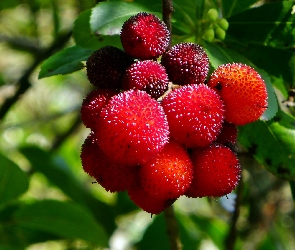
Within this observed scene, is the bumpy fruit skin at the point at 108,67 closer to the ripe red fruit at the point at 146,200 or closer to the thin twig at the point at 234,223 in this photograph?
the ripe red fruit at the point at 146,200

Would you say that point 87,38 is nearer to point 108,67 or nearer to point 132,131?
point 108,67

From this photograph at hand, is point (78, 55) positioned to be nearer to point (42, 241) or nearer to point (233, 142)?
point (233, 142)

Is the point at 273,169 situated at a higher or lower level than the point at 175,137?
lower

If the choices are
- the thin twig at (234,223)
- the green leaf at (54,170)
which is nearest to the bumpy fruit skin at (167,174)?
the thin twig at (234,223)

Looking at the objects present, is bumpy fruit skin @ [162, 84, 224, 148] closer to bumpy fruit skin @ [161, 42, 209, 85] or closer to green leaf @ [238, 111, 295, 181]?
bumpy fruit skin @ [161, 42, 209, 85]

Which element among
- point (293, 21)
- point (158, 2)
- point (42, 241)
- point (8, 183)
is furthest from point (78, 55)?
point (42, 241)

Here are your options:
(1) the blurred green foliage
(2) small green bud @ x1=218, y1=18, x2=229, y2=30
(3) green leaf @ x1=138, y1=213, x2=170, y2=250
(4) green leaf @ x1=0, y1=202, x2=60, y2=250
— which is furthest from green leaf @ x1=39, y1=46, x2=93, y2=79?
(3) green leaf @ x1=138, y1=213, x2=170, y2=250
